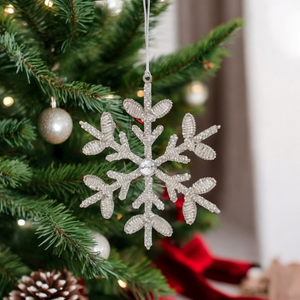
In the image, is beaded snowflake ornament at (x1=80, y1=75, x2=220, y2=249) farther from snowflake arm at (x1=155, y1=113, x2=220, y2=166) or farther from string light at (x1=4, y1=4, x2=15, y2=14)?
string light at (x1=4, y1=4, x2=15, y2=14)

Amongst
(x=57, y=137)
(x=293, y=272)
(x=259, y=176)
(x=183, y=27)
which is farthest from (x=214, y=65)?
(x=183, y=27)

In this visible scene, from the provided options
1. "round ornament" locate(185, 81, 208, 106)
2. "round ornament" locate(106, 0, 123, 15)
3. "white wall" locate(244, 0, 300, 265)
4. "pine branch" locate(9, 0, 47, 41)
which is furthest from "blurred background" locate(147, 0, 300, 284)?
"pine branch" locate(9, 0, 47, 41)

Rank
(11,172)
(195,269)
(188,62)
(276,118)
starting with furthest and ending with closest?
(276,118) → (195,269) → (188,62) → (11,172)

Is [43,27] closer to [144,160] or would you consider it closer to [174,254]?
[144,160]

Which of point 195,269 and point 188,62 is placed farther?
point 195,269

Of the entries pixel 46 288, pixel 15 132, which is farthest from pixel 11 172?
pixel 46 288

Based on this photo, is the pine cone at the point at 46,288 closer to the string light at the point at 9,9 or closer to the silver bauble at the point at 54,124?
the silver bauble at the point at 54,124

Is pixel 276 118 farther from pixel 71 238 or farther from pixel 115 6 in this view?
pixel 71 238
